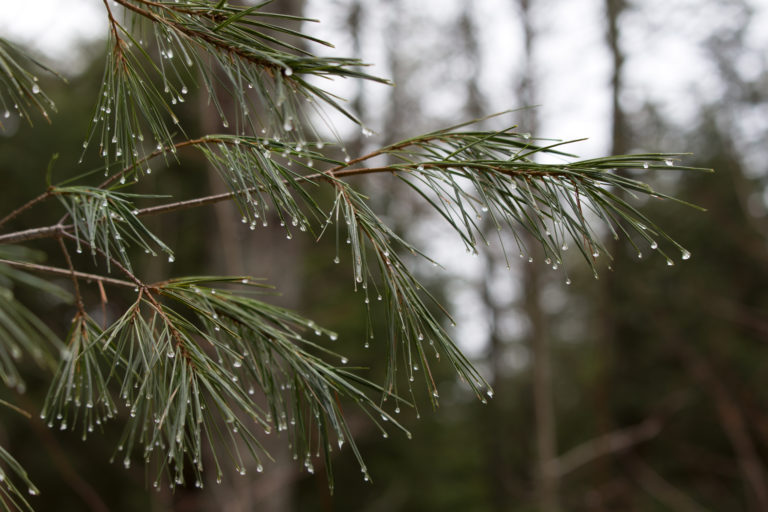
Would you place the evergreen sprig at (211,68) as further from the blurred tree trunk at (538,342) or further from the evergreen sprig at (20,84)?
the blurred tree trunk at (538,342)

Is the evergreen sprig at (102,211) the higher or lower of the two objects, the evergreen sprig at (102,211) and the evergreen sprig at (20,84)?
the lower

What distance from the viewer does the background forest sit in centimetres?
504

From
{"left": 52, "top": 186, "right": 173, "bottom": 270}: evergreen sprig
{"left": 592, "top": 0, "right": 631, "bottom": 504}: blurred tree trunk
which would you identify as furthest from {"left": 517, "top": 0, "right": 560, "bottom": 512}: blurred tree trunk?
{"left": 52, "top": 186, "right": 173, "bottom": 270}: evergreen sprig

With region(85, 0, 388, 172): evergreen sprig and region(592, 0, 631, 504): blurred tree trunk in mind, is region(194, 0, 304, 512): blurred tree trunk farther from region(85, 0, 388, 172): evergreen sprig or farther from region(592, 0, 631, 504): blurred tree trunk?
region(592, 0, 631, 504): blurred tree trunk

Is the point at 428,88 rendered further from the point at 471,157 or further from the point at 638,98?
the point at 471,157

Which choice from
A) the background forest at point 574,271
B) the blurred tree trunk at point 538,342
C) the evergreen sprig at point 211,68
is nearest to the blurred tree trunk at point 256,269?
the background forest at point 574,271

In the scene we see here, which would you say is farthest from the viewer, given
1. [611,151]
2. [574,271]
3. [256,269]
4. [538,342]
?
[574,271]

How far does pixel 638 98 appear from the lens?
6.05 meters

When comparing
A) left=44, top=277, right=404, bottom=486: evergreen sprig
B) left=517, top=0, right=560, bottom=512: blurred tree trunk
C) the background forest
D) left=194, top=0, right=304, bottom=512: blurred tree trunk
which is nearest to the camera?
left=44, top=277, right=404, bottom=486: evergreen sprig

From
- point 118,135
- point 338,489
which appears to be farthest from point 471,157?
point 338,489

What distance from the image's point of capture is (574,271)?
8344 millimetres

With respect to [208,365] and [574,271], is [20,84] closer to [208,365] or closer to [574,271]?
[208,365]

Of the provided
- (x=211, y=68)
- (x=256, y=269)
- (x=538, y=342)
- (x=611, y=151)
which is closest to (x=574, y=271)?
(x=611, y=151)

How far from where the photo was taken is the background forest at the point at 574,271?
504cm
